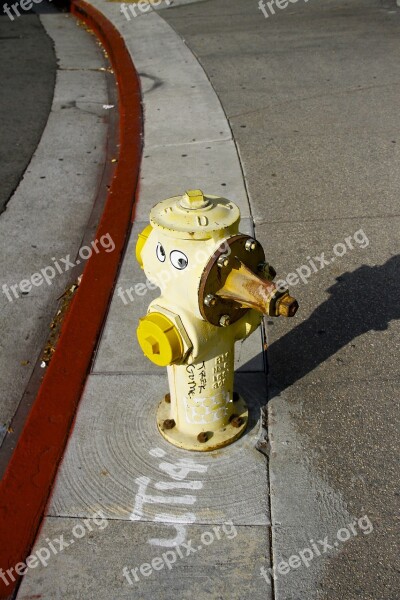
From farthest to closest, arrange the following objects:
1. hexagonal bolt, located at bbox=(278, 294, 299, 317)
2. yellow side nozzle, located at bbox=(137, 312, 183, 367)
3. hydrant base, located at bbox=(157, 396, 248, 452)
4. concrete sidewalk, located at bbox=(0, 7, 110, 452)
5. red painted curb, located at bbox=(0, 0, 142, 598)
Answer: concrete sidewalk, located at bbox=(0, 7, 110, 452) → hydrant base, located at bbox=(157, 396, 248, 452) → red painted curb, located at bbox=(0, 0, 142, 598) → yellow side nozzle, located at bbox=(137, 312, 183, 367) → hexagonal bolt, located at bbox=(278, 294, 299, 317)

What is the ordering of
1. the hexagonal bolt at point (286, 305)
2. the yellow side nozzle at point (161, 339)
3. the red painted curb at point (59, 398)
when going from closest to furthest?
the hexagonal bolt at point (286, 305)
the yellow side nozzle at point (161, 339)
the red painted curb at point (59, 398)

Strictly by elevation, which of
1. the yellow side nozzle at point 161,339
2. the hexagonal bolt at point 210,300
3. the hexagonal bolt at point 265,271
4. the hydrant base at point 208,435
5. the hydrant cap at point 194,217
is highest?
the hydrant cap at point 194,217

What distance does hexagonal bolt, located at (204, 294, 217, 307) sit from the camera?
2.71m

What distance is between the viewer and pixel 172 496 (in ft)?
10.0

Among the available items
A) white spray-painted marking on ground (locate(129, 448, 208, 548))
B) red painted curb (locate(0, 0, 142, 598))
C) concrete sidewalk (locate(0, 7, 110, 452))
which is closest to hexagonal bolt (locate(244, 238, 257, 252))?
white spray-painted marking on ground (locate(129, 448, 208, 548))

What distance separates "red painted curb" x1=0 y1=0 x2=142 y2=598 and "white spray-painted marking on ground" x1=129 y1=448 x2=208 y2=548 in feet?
1.43

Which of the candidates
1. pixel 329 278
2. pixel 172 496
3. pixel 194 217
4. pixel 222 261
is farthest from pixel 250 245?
pixel 329 278

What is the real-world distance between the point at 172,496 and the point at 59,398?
939mm

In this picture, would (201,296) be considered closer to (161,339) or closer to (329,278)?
(161,339)

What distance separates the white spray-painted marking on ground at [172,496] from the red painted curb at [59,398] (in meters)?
0.44

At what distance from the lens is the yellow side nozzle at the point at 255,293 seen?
2.65 metres

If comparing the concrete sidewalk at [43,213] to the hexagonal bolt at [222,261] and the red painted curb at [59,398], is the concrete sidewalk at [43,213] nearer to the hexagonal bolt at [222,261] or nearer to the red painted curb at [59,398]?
the red painted curb at [59,398]

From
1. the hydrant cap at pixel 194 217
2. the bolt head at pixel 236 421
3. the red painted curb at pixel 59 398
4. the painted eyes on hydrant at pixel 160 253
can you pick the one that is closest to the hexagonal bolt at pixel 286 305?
the hydrant cap at pixel 194 217

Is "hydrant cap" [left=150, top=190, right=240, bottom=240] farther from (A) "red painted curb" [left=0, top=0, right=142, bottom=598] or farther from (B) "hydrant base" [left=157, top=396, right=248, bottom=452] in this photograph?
(A) "red painted curb" [left=0, top=0, right=142, bottom=598]
